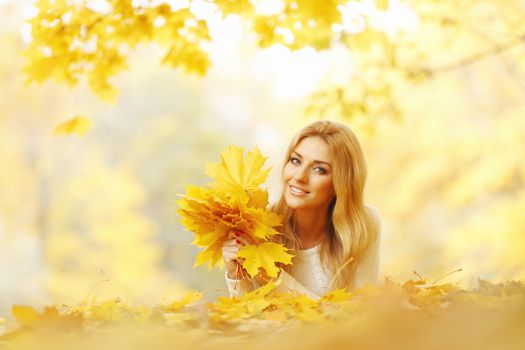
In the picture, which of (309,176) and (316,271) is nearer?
(309,176)

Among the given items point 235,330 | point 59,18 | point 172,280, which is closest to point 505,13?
point 59,18

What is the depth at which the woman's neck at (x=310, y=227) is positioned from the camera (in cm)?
229

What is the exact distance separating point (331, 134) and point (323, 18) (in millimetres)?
415

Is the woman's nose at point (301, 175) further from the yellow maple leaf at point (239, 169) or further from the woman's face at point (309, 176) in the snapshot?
the yellow maple leaf at point (239, 169)

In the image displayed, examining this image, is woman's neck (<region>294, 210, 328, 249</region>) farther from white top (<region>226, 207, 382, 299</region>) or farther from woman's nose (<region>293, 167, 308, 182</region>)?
woman's nose (<region>293, 167, 308, 182</region>)

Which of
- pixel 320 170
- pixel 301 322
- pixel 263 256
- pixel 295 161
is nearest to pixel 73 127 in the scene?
pixel 295 161

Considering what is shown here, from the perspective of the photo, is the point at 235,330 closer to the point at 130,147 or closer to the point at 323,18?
the point at 323,18

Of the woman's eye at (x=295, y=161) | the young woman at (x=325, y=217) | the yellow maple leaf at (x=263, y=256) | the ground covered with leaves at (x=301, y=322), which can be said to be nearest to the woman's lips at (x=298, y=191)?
the young woman at (x=325, y=217)

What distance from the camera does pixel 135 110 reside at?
43.4ft

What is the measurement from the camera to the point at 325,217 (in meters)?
2.33

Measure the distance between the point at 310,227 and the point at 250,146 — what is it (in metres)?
10.9

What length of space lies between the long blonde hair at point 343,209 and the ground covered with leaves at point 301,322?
1.79ft

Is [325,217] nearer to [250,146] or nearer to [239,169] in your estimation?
[239,169]

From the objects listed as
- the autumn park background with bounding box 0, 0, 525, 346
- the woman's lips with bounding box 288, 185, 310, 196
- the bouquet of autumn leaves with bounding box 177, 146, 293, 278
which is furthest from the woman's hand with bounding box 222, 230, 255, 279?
the autumn park background with bounding box 0, 0, 525, 346
